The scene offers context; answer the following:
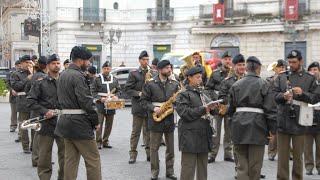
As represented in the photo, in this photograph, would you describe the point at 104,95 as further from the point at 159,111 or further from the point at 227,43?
the point at 227,43

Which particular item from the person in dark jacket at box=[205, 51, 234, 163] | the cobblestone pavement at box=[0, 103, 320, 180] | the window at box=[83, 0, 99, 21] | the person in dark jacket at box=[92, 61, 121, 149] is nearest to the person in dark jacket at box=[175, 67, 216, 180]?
the cobblestone pavement at box=[0, 103, 320, 180]

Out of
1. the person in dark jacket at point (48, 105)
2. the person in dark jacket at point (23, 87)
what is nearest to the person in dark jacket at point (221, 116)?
the person in dark jacket at point (48, 105)

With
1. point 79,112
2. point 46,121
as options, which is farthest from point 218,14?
point 79,112

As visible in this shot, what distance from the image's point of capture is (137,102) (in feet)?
38.1

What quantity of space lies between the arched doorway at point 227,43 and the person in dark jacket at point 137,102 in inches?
1134

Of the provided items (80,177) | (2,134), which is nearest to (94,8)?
(2,134)

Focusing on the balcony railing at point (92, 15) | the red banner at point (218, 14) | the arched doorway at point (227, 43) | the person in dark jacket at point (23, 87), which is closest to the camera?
the person in dark jacket at point (23, 87)

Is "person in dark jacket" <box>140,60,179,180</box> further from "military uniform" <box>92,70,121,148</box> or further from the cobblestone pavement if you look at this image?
"military uniform" <box>92,70,121,148</box>

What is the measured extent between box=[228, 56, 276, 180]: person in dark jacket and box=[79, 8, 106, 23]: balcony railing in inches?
1412

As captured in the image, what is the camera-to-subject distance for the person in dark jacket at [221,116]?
11258 millimetres

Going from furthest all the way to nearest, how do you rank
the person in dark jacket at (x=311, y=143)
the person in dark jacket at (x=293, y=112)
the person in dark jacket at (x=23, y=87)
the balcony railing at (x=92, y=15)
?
1. the balcony railing at (x=92, y=15)
2. the person in dark jacket at (x=23, y=87)
3. the person in dark jacket at (x=311, y=143)
4. the person in dark jacket at (x=293, y=112)

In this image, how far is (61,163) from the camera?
912 cm

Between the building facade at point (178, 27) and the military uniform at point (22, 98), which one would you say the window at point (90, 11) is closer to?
the building facade at point (178, 27)

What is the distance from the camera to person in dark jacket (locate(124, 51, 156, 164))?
1132cm
